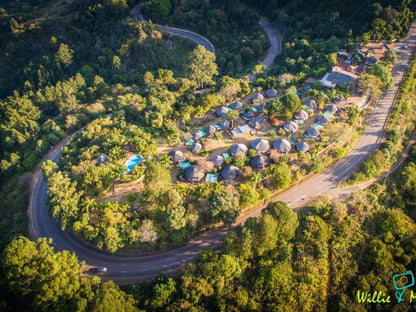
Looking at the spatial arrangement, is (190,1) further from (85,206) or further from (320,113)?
(85,206)

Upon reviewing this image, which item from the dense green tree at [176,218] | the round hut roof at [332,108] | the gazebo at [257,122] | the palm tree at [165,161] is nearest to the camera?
the dense green tree at [176,218]

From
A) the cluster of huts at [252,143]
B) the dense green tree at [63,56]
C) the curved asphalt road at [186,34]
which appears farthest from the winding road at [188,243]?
the curved asphalt road at [186,34]

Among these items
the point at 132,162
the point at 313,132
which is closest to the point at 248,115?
the point at 313,132

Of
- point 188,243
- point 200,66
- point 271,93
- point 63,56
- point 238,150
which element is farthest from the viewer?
point 63,56

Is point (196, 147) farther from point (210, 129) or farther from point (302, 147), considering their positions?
point (302, 147)

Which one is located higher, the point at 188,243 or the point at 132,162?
the point at 132,162

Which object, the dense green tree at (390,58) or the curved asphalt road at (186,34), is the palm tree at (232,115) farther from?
the curved asphalt road at (186,34)

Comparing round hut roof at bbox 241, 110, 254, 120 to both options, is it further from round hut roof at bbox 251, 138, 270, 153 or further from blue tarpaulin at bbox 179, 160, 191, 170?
blue tarpaulin at bbox 179, 160, 191, 170
